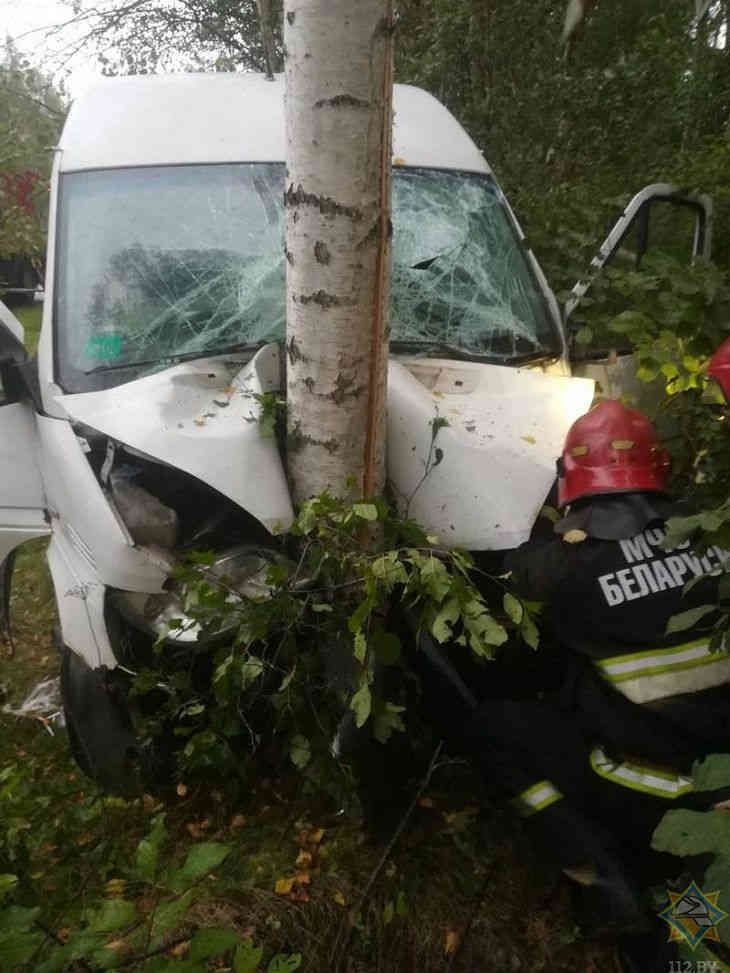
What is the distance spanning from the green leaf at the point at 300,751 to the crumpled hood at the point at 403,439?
596mm

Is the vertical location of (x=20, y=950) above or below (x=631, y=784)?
above

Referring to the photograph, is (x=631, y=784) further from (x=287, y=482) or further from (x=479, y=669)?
(x=287, y=482)

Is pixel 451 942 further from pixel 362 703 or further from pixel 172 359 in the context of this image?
pixel 172 359

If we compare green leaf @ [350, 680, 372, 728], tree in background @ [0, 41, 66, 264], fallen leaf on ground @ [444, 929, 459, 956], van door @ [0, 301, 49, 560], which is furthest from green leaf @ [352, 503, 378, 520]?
tree in background @ [0, 41, 66, 264]

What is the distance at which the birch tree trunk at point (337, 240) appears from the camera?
6.82 ft

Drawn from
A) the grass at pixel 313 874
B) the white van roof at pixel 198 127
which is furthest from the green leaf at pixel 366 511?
the white van roof at pixel 198 127

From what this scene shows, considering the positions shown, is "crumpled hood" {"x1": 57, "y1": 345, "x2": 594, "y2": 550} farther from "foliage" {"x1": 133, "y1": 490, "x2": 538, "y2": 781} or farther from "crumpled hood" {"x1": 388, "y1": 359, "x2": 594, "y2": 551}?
"foliage" {"x1": 133, "y1": 490, "x2": 538, "y2": 781}

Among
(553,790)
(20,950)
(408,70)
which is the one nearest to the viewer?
(20,950)

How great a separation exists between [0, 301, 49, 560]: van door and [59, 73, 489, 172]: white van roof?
0.79m

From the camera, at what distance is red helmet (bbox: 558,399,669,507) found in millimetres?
2385

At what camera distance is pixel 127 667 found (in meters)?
2.57

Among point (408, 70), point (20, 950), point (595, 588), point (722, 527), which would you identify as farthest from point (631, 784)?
point (408, 70)

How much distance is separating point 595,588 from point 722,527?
15.2 inches

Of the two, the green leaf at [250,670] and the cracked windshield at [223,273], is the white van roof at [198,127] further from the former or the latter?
the green leaf at [250,670]
